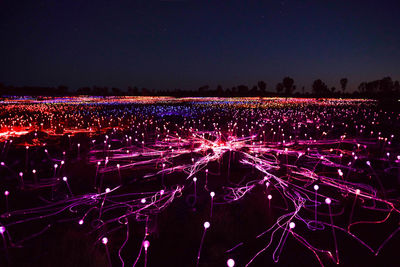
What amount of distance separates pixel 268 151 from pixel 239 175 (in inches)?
90.0

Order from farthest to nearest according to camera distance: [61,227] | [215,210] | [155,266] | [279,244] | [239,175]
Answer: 1. [239,175]
2. [215,210]
3. [61,227]
4. [279,244]
5. [155,266]

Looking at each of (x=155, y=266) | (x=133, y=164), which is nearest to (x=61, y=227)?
(x=155, y=266)

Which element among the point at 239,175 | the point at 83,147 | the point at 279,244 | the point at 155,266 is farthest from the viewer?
the point at 83,147

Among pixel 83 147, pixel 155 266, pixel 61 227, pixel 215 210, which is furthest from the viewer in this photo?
pixel 83 147

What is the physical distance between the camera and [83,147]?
8.64 metres

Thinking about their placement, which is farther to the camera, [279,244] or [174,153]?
[174,153]

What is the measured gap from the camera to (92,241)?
3377 millimetres

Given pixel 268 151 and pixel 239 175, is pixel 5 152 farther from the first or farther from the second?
pixel 268 151

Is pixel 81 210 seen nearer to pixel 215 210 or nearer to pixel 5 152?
pixel 215 210

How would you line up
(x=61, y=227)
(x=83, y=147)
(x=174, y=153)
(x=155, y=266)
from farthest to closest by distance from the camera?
(x=83, y=147) < (x=174, y=153) < (x=61, y=227) < (x=155, y=266)

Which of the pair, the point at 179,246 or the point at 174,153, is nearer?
the point at 179,246

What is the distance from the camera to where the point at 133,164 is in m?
6.54

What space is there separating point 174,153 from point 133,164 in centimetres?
136

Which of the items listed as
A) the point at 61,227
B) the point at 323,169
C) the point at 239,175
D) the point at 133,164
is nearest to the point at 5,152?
the point at 133,164
